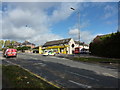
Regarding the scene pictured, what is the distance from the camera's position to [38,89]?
5793 mm

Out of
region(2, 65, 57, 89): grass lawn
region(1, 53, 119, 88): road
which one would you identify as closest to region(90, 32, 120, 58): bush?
region(1, 53, 119, 88): road

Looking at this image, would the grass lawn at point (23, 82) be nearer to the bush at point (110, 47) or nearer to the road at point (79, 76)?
the road at point (79, 76)

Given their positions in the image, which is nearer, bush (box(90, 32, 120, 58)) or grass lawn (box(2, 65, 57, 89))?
grass lawn (box(2, 65, 57, 89))

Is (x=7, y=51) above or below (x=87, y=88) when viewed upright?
above

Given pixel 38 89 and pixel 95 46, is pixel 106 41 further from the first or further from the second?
pixel 38 89

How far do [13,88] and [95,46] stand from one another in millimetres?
33913

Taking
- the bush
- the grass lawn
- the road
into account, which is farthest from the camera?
the bush

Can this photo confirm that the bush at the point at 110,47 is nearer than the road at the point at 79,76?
No

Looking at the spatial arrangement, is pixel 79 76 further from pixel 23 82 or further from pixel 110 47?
pixel 110 47

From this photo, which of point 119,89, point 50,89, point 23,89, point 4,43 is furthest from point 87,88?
point 4,43

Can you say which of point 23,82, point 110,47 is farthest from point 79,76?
point 110,47

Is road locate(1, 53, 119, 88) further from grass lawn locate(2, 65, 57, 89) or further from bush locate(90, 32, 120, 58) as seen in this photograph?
bush locate(90, 32, 120, 58)

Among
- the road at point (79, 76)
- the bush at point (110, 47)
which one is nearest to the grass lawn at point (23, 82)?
the road at point (79, 76)

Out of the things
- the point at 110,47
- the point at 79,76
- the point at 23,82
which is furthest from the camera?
the point at 110,47
